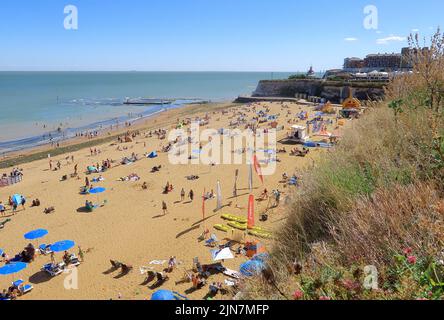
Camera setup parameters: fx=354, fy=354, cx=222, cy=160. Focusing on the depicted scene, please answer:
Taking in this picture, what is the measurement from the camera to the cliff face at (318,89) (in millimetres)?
45625

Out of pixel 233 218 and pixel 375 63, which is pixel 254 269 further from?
pixel 375 63

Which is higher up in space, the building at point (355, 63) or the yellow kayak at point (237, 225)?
the building at point (355, 63)

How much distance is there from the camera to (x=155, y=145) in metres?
28.5

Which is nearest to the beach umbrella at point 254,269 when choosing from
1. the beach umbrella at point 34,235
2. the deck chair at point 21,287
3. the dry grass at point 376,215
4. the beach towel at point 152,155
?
the dry grass at point 376,215

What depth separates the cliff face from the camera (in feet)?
150

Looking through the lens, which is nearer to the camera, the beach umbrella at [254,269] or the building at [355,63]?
the beach umbrella at [254,269]

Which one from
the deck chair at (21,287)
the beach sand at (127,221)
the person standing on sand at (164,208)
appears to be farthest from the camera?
the person standing on sand at (164,208)

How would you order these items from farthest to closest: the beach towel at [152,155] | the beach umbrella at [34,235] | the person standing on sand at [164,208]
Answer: the beach towel at [152,155] < the person standing on sand at [164,208] < the beach umbrella at [34,235]

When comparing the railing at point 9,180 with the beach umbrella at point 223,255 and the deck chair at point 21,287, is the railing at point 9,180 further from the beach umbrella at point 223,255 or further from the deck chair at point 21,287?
the beach umbrella at point 223,255

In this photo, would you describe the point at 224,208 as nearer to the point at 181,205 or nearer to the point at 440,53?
the point at 181,205

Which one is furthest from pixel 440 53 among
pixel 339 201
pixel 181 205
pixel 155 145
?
pixel 155 145

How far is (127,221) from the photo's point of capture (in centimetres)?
1392

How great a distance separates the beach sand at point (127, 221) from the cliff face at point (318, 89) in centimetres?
2757
